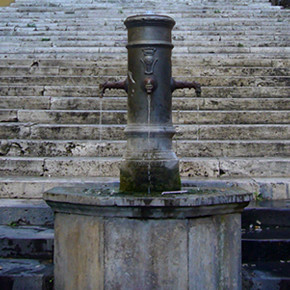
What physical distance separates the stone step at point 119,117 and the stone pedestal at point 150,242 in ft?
12.1

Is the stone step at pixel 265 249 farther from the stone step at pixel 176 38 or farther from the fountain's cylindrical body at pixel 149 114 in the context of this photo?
the stone step at pixel 176 38

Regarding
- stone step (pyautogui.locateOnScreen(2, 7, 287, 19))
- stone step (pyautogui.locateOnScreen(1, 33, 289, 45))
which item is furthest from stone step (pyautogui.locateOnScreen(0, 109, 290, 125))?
stone step (pyautogui.locateOnScreen(2, 7, 287, 19))

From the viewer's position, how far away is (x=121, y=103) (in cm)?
736

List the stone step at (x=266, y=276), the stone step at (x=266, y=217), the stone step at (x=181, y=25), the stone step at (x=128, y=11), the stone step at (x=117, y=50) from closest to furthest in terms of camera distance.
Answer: the stone step at (x=266, y=276) → the stone step at (x=266, y=217) → the stone step at (x=117, y=50) → the stone step at (x=181, y=25) → the stone step at (x=128, y=11)

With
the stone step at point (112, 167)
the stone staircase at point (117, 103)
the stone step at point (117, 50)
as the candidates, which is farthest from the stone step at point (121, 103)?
the stone step at point (117, 50)

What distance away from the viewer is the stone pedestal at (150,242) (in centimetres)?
325

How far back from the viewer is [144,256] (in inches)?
128

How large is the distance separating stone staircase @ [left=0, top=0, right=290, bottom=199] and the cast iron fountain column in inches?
67.8

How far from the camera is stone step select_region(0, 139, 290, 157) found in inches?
247

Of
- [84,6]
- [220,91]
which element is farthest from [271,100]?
[84,6]

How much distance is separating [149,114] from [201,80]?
4.46 meters

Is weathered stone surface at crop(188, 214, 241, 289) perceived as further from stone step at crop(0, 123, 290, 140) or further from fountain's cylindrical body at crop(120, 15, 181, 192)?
stone step at crop(0, 123, 290, 140)

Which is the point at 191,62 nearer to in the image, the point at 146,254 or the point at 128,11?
the point at 128,11

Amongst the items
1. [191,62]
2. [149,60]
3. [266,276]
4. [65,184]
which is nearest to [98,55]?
[191,62]
